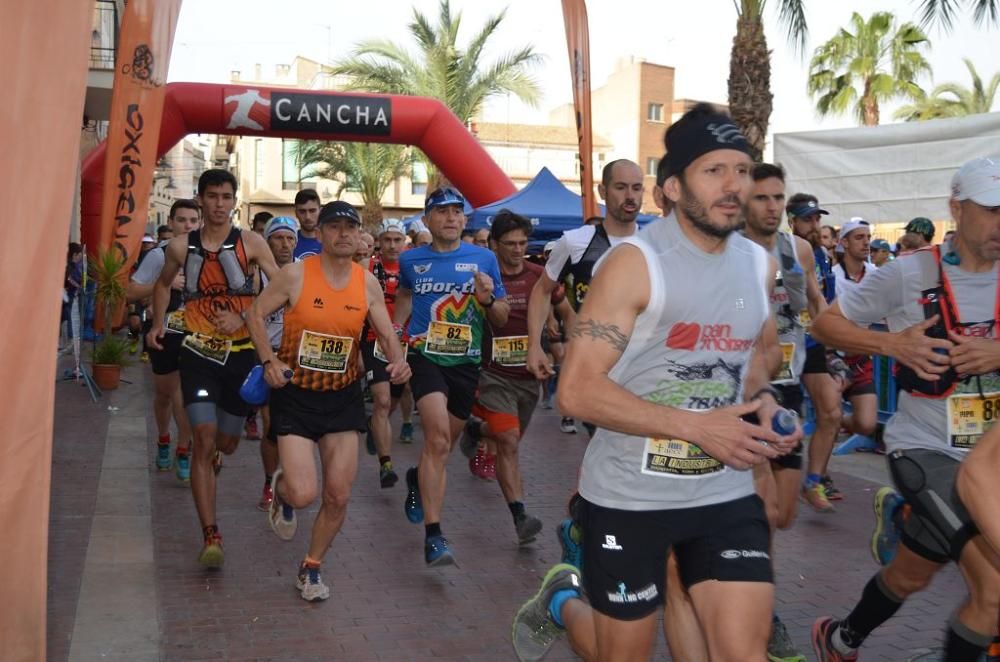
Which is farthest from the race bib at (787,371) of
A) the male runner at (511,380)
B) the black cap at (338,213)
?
the black cap at (338,213)

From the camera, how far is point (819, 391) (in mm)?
7293

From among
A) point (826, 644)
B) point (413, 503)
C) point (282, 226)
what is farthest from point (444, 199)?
point (826, 644)

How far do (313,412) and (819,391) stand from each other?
3.49 meters

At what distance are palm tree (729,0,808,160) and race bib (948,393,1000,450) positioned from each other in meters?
13.3

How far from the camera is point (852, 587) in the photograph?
5.98m

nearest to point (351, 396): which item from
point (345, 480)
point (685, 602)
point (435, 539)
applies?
point (345, 480)

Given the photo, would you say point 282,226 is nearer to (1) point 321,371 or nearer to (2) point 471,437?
(2) point 471,437

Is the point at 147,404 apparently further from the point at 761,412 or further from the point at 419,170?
the point at 419,170

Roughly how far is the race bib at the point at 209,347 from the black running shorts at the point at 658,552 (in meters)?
3.80

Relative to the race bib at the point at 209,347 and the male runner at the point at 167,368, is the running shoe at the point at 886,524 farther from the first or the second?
the male runner at the point at 167,368

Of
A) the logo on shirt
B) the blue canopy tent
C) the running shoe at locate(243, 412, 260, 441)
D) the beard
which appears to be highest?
the blue canopy tent

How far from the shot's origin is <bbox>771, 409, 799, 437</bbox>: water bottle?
3.03 m

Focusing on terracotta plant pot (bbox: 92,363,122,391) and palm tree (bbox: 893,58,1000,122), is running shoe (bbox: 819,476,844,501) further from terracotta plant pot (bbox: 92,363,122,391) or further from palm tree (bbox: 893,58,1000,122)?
palm tree (bbox: 893,58,1000,122)

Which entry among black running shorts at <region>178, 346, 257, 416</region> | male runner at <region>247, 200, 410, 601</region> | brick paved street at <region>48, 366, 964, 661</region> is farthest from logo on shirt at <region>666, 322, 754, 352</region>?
black running shorts at <region>178, 346, 257, 416</region>
